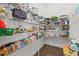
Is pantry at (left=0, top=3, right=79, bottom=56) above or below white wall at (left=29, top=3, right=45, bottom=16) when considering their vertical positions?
below

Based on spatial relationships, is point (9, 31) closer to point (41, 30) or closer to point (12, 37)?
point (12, 37)

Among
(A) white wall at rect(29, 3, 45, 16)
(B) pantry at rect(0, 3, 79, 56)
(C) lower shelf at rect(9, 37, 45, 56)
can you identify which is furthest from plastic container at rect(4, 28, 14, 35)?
(A) white wall at rect(29, 3, 45, 16)

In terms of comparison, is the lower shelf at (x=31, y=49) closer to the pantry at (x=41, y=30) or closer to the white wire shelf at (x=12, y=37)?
the pantry at (x=41, y=30)

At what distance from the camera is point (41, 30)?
5.01 feet

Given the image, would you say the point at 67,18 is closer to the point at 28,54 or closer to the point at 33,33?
the point at 33,33

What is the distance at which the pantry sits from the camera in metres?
1.49

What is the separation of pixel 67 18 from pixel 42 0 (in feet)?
1.03

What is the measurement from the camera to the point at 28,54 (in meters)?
1.53

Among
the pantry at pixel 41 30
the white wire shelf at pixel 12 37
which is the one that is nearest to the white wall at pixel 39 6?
the pantry at pixel 41 30

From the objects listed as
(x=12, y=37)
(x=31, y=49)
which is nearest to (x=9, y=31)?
(x=12, y=37)

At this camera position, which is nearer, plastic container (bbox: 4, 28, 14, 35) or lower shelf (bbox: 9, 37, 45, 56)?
plastic container (bbox: 4, 28, 14, 35)

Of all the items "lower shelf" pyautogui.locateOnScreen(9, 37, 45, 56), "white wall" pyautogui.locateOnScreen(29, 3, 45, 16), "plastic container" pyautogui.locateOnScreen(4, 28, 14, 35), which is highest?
"white wall" pyautogui.locateOnScreen(29, 3, 45, 16)

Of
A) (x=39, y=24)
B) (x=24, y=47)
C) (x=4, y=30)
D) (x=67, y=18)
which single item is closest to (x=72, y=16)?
(x=67, y=18)

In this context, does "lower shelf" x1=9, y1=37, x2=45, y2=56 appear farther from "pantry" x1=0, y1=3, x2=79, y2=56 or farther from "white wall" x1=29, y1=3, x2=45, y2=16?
"white wall" x1=29, y1=3, x2=45, y2=16
